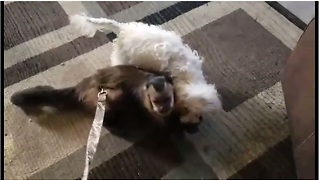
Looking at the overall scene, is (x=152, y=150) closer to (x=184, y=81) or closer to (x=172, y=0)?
(x=184, y=81)

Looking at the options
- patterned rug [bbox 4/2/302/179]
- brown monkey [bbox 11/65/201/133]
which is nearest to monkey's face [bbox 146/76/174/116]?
brown monkey [bbox 11/65/201/133]

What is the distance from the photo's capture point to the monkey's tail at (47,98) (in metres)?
1.06

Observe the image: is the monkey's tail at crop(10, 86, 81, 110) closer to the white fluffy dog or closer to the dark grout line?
the white fluffy dog

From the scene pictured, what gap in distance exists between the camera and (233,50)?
46.6 inches

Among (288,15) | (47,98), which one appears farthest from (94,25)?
(288,15)

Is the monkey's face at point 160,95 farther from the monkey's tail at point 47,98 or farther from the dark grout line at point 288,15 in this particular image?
the dark grout line at point 288,15

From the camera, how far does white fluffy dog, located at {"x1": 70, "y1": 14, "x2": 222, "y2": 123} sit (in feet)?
3.04

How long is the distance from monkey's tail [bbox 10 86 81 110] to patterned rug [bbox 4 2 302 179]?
3 cm

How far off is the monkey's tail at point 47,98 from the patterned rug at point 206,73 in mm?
31

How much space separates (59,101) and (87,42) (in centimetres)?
24

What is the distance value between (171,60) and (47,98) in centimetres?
31

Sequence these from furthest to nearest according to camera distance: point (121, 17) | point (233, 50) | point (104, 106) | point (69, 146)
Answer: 1. point (121, 17)
2. point (233, 50)
3. point (69, 146)
4. point (104, 106)

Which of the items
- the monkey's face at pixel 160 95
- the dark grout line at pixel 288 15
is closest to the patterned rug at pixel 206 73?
the dark grout line at pixel 288 15

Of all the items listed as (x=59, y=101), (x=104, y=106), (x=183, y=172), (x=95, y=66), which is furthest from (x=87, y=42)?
(x=183, y=172)
